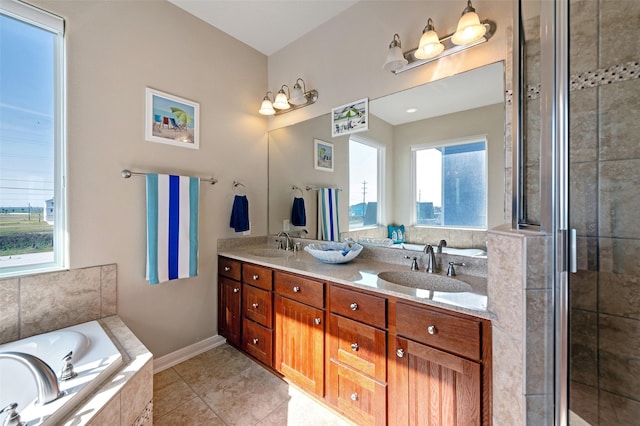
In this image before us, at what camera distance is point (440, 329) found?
113 centimetres

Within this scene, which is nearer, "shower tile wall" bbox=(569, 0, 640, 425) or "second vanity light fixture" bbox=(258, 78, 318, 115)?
"shower tile wall" bbox=(569, 0, 640, 425)

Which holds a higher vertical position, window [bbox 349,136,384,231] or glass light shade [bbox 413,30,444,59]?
glass light shade [bbox 413,30,444,59]

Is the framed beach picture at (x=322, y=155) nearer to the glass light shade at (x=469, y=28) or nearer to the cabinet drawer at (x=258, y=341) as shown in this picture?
the glass light shade at (x=469, y=28)

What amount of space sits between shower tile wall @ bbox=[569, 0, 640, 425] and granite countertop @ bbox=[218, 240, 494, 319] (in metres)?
0.38

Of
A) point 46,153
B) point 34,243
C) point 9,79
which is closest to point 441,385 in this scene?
point 34,243

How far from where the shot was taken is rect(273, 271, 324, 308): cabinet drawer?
1.58m

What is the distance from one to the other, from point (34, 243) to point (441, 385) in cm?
237

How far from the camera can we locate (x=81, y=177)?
163 cm

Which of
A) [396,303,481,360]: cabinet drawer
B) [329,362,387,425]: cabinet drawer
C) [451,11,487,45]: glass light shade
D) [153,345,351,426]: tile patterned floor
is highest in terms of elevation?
[451,11,487,45]: glass light shade

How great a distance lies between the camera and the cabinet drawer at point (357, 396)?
133cm

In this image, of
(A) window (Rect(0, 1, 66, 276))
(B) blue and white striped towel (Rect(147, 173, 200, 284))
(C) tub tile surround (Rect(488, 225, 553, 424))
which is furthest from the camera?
(B) blue and white striped towel (Rect(147, 173, 200, 284))

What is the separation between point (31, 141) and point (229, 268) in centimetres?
149

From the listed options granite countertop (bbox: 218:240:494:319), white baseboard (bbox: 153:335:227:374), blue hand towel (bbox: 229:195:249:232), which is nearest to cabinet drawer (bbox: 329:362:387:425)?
granite countertop (bbox: 218:240:494:319)

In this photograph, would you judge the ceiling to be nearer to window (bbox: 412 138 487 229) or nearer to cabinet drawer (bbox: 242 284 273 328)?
window (bbox: 412 138 487 229)
